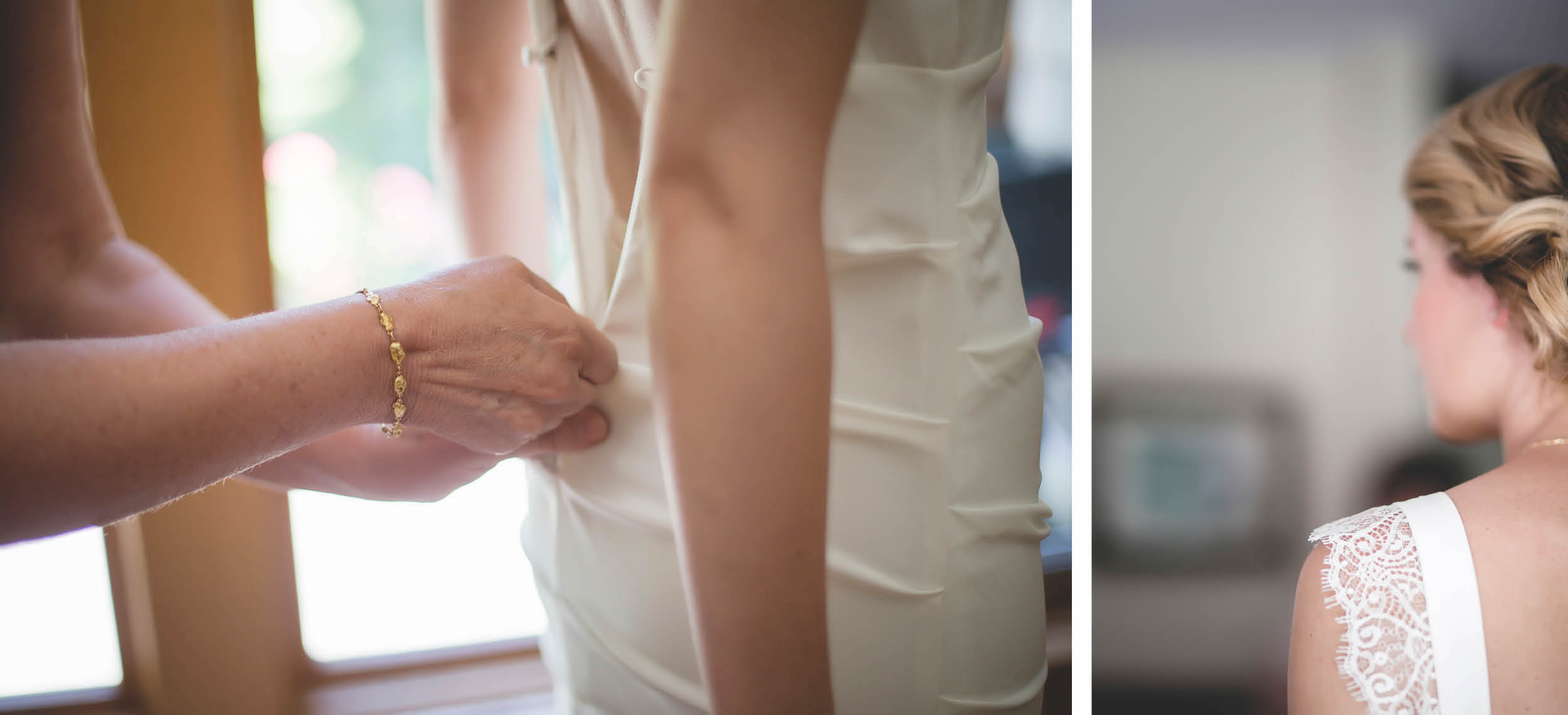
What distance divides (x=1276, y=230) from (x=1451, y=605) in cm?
38

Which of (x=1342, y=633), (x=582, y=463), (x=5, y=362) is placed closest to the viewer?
(x=5, y=362)

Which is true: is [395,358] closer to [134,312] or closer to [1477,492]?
[134,312]

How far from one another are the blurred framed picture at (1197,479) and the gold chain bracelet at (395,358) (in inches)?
25.1

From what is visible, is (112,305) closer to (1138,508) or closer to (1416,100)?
(1138,508)

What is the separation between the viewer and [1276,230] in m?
0.79

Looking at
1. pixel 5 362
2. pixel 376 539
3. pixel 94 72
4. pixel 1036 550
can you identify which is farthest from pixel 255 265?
pixel 1036 550

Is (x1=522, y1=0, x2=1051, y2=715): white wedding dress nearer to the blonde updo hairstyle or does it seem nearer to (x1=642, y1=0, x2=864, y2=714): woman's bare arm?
(x1=642, y1=0, x2=864, y2=714): woman's bare arm

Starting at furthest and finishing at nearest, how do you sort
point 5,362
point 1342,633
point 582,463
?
point 1342,633 → point 582,463 → point 5,362

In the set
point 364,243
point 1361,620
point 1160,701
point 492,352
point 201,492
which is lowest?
point 1160,701

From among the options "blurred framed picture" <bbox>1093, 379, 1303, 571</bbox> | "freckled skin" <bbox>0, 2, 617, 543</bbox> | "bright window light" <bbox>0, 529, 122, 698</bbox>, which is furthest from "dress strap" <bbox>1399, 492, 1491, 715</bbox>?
"bright window light" <bbox>0, 529, 122, 698</bbox>

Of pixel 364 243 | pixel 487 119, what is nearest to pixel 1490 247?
pixel 487 119

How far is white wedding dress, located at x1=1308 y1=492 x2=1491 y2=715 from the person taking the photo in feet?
2.31

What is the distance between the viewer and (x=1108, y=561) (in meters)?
0.81

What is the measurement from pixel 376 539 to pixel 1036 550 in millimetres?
1110
